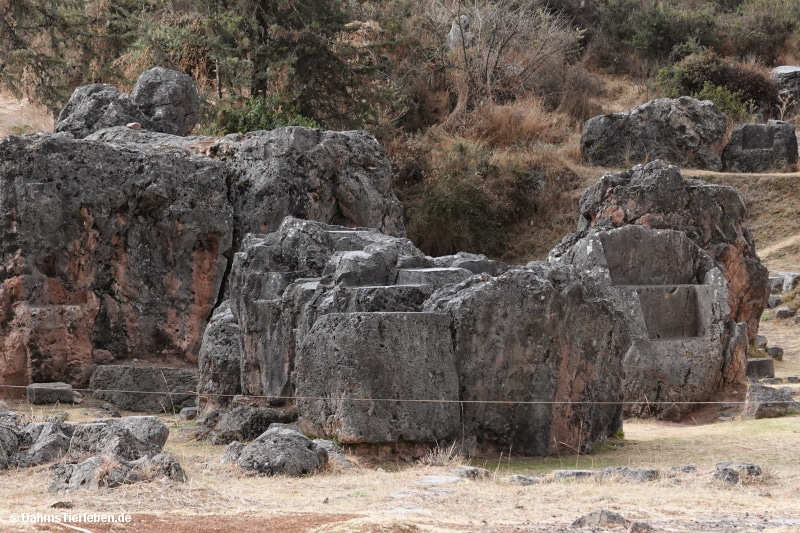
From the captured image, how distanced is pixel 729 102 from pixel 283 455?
2396 centimetres

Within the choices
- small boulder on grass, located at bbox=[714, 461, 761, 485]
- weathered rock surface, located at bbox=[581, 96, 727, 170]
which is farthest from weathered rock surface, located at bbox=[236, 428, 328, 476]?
weathered rock surface, located at bbox=[581, 96, 727, 170]

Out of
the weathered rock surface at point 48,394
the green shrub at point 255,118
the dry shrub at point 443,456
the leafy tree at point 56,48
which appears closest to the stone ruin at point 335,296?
the dry shrub at point 443,456

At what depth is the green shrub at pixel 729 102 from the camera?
28172mm

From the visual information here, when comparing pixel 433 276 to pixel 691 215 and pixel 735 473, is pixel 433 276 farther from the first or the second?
pixel 691 215

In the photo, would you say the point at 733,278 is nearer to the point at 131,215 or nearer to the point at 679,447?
the point at 679,447

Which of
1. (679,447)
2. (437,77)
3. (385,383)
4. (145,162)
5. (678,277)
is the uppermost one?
(437,77)

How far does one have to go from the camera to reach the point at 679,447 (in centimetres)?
872

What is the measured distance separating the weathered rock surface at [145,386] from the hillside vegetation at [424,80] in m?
7.63

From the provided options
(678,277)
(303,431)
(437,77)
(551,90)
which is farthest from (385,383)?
(551,90)

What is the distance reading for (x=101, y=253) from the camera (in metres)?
12.5

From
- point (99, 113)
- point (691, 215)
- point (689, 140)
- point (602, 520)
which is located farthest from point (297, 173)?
point (689, 140)

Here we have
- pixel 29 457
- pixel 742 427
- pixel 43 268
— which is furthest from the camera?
pixel 43 268

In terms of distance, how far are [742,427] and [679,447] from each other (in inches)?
51.7

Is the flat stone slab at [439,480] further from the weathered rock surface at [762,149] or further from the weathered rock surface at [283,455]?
the weathered rock surface at [762,149]
